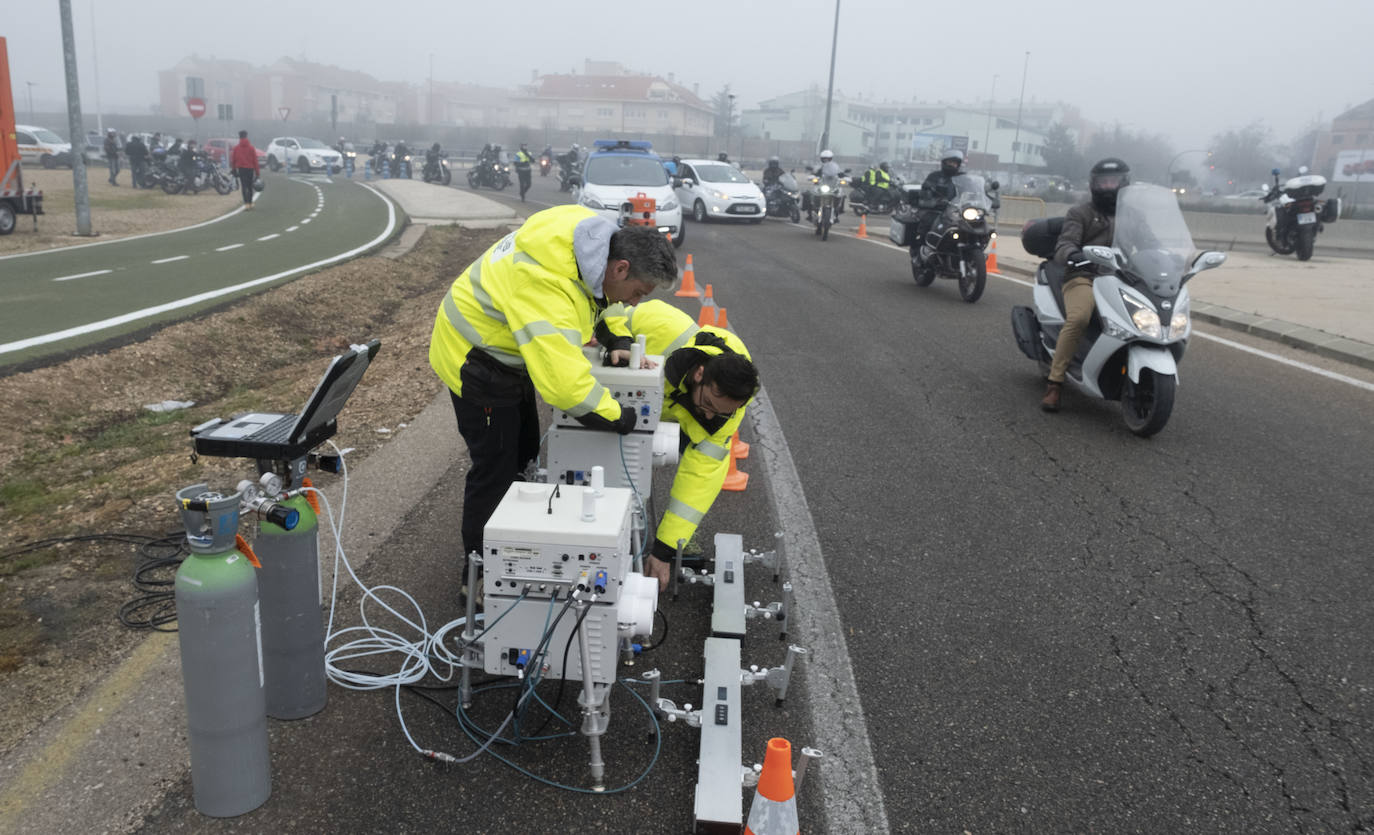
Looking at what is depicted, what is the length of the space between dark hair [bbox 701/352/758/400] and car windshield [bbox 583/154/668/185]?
16.2m

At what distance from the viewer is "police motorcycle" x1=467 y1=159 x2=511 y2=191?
1624 inches

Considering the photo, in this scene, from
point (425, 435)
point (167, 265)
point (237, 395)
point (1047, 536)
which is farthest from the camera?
point (167, 265)

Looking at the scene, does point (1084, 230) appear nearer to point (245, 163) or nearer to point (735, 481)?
point (735, 481)

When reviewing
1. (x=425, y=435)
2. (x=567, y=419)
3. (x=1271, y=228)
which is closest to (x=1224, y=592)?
(x=567, y=419)

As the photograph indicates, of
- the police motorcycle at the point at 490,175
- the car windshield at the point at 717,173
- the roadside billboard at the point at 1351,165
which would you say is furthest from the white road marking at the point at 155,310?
the roadside billboard at the point at 1351,165

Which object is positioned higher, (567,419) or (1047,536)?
(567,419)

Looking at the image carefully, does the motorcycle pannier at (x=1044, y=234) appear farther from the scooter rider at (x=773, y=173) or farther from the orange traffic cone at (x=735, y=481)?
the scooter rider at (x=773, y=173)

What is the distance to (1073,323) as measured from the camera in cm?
768

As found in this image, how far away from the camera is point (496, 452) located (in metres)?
4.24

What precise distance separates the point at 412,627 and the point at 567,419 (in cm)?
109

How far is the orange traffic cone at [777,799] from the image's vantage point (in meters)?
2.67

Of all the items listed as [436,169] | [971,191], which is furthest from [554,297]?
[436,169]

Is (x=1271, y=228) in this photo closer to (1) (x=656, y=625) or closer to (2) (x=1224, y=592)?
(2) (x=1224, y=592)

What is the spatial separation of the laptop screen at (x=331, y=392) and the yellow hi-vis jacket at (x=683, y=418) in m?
1.52
